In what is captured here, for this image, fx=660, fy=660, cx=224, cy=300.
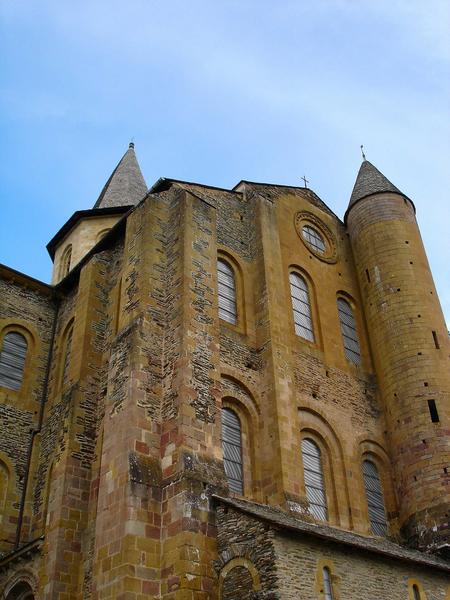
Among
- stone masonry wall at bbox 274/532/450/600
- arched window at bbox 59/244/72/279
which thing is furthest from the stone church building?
arched window at bbox 59/244/72/279

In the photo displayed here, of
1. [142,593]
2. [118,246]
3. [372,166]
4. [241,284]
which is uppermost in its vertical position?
[372,166]

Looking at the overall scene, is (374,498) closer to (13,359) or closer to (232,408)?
(232,408)

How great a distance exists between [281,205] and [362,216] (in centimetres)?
342

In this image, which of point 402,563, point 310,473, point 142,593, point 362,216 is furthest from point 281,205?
point 142,593

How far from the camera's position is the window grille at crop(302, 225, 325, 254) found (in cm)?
2256

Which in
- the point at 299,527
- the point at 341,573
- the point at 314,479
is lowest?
the point at 341,573

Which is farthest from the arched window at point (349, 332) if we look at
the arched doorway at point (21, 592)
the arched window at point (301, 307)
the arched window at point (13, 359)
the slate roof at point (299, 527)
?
the arched doorway at point (21, 592)

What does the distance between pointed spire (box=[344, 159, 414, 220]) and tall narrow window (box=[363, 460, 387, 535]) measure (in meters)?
9.97

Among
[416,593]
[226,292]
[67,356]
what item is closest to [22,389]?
[67,356]

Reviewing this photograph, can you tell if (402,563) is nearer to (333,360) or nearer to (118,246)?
(333,360)

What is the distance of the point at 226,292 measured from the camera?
60.4 feet

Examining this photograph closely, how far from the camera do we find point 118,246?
64.9 ft

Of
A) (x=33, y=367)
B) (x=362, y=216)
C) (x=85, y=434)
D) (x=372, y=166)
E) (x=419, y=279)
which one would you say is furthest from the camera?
(x=372, y=166)

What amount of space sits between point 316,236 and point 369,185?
3.18 meters
